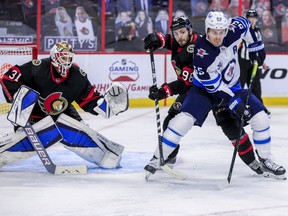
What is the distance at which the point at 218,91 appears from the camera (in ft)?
13.6

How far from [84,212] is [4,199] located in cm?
47

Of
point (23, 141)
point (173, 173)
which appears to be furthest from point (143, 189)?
point (23, 141)

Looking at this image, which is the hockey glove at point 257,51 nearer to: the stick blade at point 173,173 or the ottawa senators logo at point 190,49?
Result: the ottawa senators logo at point 190,49

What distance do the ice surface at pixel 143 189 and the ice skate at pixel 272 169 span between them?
4 centimetres

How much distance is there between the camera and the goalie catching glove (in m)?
4.49

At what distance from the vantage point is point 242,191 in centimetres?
397

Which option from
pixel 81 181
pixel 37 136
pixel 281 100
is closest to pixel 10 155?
pixel 37 136

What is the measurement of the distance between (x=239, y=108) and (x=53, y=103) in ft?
3.45

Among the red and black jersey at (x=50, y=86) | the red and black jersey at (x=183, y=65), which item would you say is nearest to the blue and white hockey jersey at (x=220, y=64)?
the red and black jersey at (x=183, y=65)

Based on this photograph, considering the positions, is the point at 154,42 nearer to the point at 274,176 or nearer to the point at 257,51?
the point at 257,51

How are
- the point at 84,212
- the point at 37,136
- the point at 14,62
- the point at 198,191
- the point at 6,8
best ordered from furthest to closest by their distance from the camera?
the point at 6,8, the point at 14,62, the point at 37,136, the point at 198,191, the point at 84,212

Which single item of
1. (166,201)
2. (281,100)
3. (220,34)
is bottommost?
(281,100)

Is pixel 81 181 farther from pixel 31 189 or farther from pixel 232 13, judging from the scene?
pixel 232 13

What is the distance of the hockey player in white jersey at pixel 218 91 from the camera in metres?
4.07
